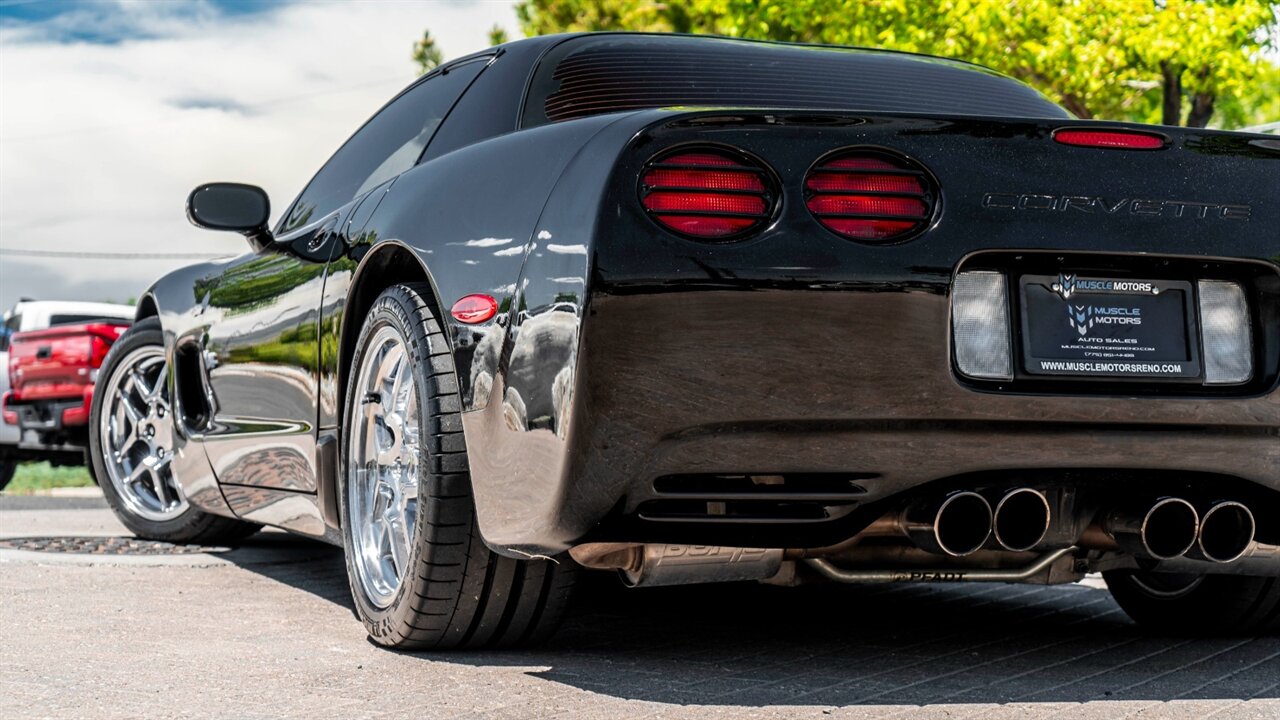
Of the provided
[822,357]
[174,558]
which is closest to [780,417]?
[822,357]

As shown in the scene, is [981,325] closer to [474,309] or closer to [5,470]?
[474,309]

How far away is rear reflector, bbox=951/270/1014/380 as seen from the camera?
121 inches

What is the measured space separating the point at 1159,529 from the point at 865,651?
86cm

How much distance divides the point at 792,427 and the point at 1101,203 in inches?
31.2

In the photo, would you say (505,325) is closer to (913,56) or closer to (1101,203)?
(1101,203)

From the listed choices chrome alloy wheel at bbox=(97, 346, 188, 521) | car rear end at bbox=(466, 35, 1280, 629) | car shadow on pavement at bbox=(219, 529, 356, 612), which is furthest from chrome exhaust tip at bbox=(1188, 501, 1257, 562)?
chrome alloy wheel at bbox=(97, 346, 188, 521)

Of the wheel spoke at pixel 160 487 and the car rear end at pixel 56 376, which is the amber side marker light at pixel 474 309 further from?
the car rear end at pixel 56 376

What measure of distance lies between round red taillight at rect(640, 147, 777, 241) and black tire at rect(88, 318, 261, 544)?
346 centimetres

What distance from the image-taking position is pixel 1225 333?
3.22 meters

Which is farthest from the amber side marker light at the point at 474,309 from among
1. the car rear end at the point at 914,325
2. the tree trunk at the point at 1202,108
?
the tree trunk at the point at 1202,108

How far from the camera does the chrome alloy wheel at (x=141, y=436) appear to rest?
622 cm

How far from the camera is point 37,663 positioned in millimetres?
3611

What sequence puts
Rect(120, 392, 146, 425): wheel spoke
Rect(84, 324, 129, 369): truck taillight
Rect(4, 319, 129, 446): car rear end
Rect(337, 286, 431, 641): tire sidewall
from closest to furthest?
Rect(337, 286, 431, 641): tire sidewall
Rect(120, 392, 146, 425): wheel spoke
Rect(84, 324, 129, 369): truck taillight
Rect(4, 319, 129, 446): car rear end

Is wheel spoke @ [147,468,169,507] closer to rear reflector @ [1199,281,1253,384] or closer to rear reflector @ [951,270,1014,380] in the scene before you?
rear reflector @ [951,270,1014,380]
